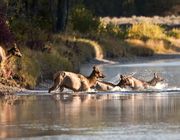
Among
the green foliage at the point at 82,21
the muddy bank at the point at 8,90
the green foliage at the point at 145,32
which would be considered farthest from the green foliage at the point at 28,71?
the green foliage at the point at 145,32

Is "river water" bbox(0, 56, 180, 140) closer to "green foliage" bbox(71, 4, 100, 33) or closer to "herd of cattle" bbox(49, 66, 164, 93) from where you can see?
"herd of cattle" bbox(49, 66, 164, 93)

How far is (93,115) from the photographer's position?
19.4m

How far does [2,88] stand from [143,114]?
820 cm

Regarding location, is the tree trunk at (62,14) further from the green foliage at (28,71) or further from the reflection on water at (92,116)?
the reflection on water at (92,116)

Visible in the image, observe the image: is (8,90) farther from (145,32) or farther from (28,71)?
(145,32)

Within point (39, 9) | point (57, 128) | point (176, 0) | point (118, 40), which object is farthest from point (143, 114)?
point (176, 0)

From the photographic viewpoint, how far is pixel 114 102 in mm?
22891

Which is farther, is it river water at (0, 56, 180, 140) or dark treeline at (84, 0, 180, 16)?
dark treeline at (84, 0, 180, 16)

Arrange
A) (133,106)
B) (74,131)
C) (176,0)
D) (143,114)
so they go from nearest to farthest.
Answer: (74,131) → (143,114) → (133,106) → (176,0)

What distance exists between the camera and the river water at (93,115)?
53.4ft

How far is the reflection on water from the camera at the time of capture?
16.5 metres

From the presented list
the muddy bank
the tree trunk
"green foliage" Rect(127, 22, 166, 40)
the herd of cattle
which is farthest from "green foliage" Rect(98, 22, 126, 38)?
the muddy bank

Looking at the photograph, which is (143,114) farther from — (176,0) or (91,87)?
(176,0)

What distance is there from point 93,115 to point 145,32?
44.3 m
